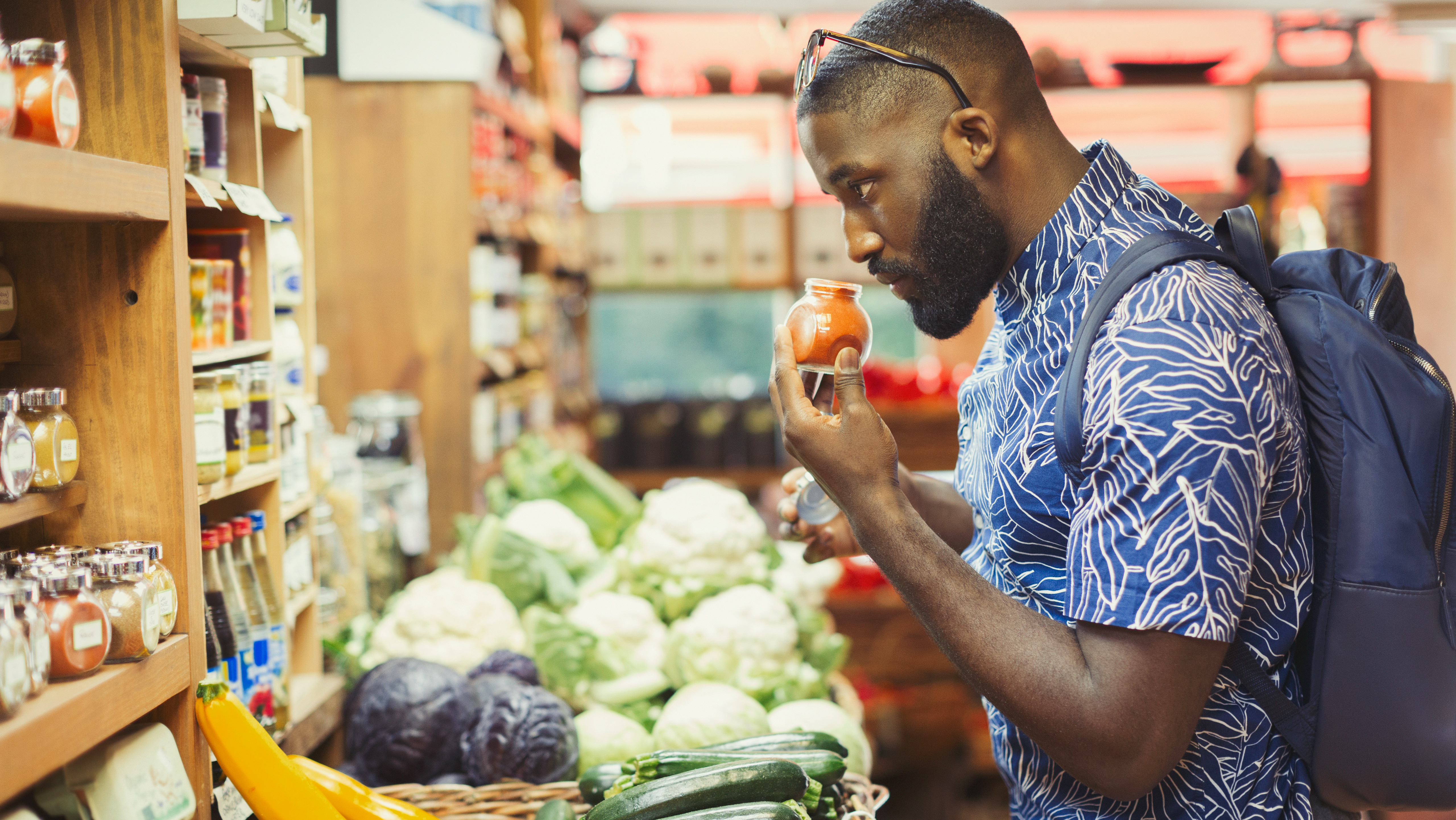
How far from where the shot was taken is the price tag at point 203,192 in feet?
4.31

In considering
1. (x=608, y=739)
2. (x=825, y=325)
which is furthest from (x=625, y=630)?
(x=825, y=325)

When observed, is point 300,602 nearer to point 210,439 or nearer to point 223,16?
point 210,439

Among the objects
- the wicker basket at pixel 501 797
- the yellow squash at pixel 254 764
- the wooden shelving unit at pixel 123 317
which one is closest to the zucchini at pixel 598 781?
the wicker basket at pixel 501 797

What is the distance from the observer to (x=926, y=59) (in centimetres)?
122

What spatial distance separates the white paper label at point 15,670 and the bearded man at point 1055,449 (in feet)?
2.51

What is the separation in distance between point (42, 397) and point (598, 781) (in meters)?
0.89

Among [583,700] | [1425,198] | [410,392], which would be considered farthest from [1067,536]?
[1425,198]

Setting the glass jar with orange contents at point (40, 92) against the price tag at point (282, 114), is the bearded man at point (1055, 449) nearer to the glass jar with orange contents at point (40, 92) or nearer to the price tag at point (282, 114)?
the glass jar with orange contents at point (40, 92)

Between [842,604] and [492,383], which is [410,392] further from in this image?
[842,604]

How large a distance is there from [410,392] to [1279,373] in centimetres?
252

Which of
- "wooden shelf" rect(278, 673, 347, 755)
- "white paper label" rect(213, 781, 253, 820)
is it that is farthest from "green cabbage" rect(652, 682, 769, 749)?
"white paper label" rect(213, 781, 253, 820)

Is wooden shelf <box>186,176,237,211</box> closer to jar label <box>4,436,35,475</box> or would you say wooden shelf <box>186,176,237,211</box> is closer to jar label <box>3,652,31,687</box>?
jar label <box>4,436,35,475</box>

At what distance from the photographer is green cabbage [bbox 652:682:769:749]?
1.75 meters

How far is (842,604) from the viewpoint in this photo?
4.43 meters
